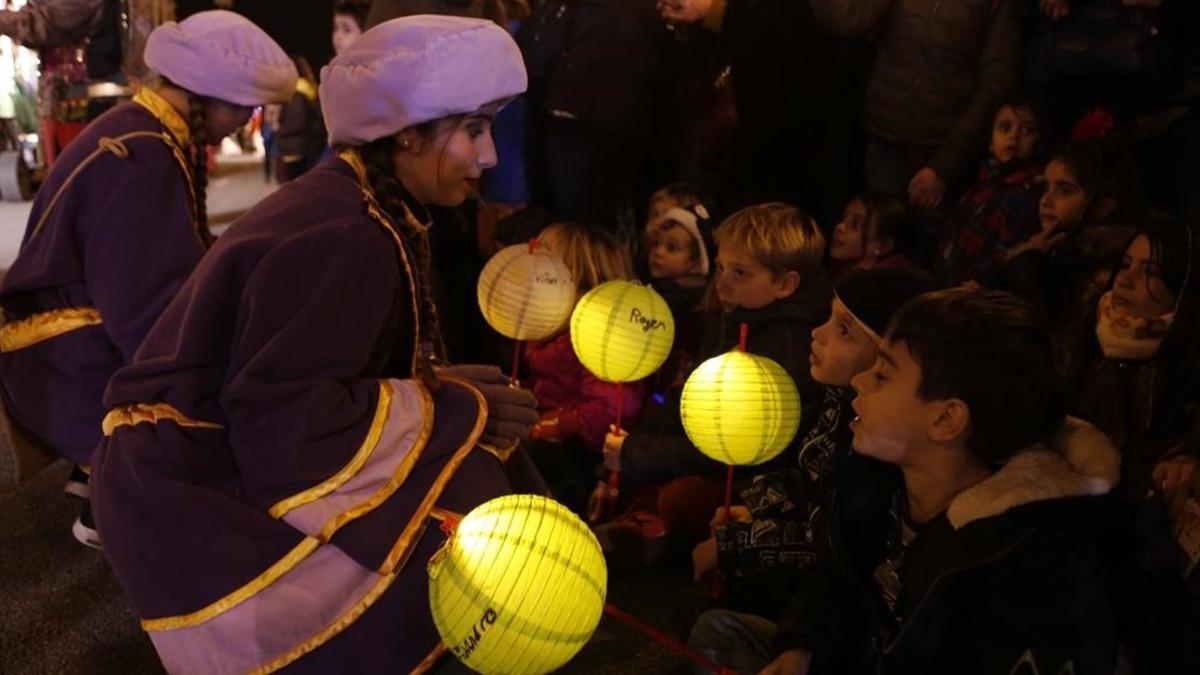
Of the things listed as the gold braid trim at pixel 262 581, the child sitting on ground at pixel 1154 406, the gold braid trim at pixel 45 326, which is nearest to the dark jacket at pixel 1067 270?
the child sitting on ground at pixel 1154 406

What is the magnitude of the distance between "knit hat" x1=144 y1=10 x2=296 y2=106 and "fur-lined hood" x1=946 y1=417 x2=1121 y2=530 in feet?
7.93

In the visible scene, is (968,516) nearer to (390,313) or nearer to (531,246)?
(390,313)

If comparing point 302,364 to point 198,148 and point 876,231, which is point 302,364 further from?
A: point 876,231

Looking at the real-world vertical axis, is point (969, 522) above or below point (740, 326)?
above

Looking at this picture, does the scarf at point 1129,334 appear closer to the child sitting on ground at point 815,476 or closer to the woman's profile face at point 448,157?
the child sitting on ground at point 815,476

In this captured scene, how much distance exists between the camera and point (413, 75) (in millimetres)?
1981

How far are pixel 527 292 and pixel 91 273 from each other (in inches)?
49.3

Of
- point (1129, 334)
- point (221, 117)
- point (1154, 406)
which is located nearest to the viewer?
point (1154, 406)

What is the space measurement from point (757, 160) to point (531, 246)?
57.7 inches

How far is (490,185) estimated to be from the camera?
16.9 ft

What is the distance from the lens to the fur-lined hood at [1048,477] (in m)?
1.80

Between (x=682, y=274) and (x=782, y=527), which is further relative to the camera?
(x=682, y=274)

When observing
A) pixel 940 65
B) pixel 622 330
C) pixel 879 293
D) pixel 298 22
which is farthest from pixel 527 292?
pixel 298 22

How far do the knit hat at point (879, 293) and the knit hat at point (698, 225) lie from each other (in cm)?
142
